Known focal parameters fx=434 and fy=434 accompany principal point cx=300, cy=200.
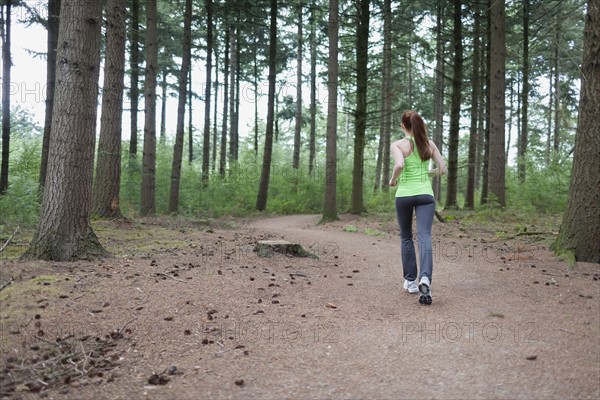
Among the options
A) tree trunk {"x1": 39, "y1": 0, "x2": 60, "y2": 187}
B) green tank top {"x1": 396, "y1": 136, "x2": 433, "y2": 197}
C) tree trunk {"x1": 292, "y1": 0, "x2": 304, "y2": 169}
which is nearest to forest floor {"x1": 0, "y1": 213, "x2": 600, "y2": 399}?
green tank top {"x1": 396, "y1": 136, "x2": 433, "y2": 197}

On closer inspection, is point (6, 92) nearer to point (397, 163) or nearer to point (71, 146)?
point (71, 146)

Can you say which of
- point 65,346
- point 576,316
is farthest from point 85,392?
point 576,316

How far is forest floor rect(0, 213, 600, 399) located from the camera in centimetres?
Answer: 303

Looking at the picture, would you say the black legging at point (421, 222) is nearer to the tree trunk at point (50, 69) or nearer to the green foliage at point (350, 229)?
the green foliage at point (350, 229)

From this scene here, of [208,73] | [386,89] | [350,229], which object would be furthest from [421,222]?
[386,89]

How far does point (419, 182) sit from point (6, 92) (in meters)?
16.6

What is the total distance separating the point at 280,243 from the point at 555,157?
14.9 m

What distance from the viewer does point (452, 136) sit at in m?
18.0

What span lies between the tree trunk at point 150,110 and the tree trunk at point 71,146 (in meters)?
7.50

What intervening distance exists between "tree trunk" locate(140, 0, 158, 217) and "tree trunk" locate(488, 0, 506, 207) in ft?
35.3

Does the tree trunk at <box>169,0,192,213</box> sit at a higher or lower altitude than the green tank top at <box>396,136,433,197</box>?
higher

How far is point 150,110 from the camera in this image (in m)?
13.6

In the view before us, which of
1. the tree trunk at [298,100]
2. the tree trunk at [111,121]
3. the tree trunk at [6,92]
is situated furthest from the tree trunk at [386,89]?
the tree trunk at [6,92]

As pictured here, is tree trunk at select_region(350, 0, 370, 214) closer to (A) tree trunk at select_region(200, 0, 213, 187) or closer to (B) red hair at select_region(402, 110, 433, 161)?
(A) tree trunk at select_region(200, 0, 213, 187)
